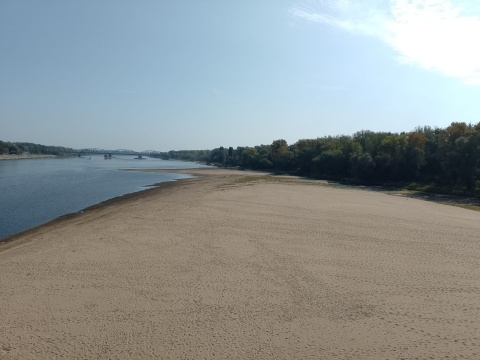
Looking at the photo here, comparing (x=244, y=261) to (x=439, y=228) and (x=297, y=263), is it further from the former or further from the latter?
(x=439, y=228)

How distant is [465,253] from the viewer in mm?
16297

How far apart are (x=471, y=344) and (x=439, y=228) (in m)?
13.8

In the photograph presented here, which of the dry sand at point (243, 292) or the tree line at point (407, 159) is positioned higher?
the tree line at point (407, 159)

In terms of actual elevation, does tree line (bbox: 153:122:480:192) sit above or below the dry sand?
above

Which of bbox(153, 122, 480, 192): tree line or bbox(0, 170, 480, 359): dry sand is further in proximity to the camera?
bbox(153, 122, 480, 192): tree line

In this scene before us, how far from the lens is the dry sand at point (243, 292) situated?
8.97m

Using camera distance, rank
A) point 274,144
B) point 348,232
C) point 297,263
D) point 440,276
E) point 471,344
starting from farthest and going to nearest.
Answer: point 274,144
point 348,232
point 297,263
point 440,276
point 471,344

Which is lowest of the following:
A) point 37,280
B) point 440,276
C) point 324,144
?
point 37,280

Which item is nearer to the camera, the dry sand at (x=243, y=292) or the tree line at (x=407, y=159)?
the dry sand at (x=243, y=292)

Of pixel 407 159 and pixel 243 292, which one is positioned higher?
pixel 407 159

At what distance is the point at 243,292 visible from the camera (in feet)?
39.4

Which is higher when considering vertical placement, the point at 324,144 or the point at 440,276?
the point at 324,144

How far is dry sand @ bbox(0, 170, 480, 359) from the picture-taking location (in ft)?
29.4

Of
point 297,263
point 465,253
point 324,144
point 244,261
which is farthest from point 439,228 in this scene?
point 324,144
